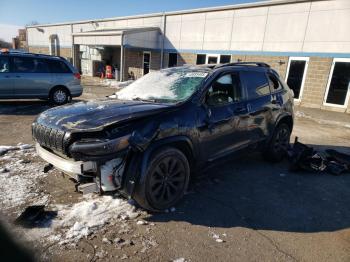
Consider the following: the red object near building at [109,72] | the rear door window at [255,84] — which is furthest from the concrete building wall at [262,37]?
the rear door window at [255,84]

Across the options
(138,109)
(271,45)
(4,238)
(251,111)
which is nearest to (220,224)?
(138,109)

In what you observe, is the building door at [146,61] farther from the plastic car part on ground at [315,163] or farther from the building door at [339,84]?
the plastic car part on ground at [315,163]

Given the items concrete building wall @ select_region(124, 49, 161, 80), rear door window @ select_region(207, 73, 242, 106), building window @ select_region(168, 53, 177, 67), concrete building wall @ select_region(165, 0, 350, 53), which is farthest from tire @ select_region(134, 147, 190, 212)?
concrete building wall @ select_region(124, 49, 161, 80)

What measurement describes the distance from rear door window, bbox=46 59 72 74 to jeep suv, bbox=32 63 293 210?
6644 millimetres

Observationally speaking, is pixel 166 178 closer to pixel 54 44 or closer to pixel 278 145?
pixel 278 145

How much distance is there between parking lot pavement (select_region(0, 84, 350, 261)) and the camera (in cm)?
284

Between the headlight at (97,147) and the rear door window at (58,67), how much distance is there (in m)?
8.28

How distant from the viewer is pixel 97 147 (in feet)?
9.57

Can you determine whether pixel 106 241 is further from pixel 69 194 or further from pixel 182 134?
pixel 182 134

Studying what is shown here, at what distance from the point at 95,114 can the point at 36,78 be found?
771 centimetres

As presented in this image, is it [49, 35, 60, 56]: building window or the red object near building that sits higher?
[49, 35, 60, 56]: building window

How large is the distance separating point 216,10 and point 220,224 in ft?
59.8

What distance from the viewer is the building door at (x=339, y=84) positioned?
13523 millimetres

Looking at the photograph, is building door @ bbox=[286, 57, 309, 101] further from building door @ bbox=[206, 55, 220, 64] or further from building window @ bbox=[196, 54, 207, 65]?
building window @ bbox=[196, 54, 207, 65]
